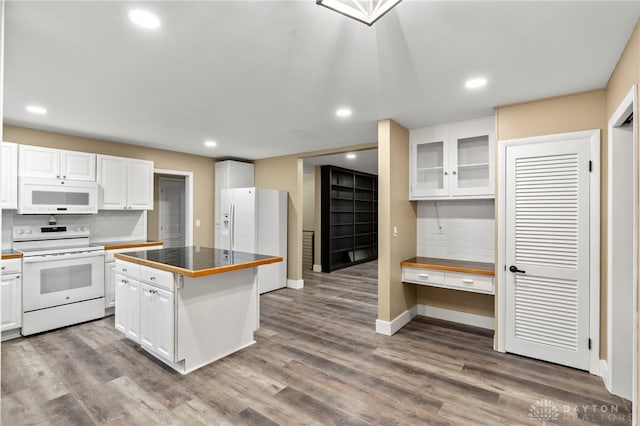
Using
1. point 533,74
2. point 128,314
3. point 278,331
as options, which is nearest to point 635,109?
point 533,74

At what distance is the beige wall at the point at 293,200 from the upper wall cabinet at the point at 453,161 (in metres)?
2.37

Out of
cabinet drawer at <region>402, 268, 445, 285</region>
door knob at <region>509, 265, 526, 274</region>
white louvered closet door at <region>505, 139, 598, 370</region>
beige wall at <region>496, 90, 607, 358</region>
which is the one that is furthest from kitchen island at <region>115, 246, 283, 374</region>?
beige wall at <region>496, 90, 607, 358</region>

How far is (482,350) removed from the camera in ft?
10.7

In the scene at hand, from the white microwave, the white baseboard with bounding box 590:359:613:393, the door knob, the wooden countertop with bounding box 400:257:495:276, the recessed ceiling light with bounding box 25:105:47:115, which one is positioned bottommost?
the white baseboard with bounding box 590:359:613:393

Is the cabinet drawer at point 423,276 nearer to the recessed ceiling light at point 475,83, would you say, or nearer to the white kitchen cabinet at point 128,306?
the recessed ceiling light at point 475,83

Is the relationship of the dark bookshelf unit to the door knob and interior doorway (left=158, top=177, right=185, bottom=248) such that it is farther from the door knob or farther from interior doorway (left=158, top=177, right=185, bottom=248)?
the door knob

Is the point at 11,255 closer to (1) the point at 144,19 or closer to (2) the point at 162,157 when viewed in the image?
(2) the point at 162,157

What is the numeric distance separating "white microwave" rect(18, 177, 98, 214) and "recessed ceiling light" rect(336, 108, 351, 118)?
3396 millimetres

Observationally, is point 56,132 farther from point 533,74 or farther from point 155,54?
point 533,74

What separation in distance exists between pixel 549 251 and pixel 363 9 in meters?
2.73

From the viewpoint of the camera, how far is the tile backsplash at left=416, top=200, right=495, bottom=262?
3.90 m

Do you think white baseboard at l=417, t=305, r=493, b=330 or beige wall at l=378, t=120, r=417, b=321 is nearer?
beige wall at l=378, t=120, r=417, b=321

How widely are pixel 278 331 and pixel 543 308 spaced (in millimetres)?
2708

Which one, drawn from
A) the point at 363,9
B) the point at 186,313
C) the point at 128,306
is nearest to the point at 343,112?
the point at 363,9
